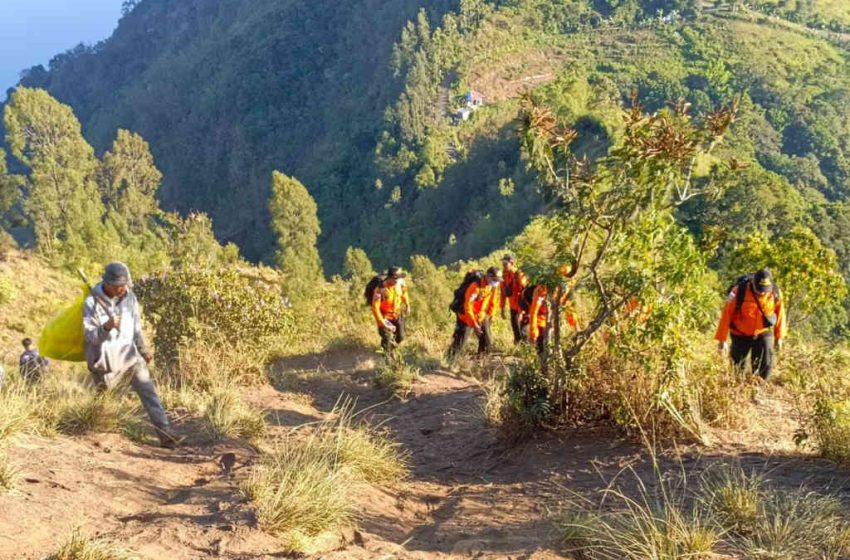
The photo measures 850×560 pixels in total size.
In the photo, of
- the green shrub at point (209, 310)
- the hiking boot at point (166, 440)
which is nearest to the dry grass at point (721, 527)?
the hiking boot at point (166, 440)

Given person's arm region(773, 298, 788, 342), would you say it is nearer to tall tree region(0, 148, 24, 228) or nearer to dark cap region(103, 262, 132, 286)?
dark cap region(103, 262, 132, 286)

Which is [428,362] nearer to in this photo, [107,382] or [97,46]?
[107,382]

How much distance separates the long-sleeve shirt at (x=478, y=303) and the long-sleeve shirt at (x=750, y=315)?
9.27 feet

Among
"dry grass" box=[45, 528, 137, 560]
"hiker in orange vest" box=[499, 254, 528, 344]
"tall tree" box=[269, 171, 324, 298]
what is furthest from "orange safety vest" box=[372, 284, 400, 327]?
"tall tree" box=[269, 171, 324, 298]

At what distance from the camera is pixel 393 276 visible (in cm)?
814

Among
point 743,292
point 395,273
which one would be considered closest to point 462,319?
point 395,273

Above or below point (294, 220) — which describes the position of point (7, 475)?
below

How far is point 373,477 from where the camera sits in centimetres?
425

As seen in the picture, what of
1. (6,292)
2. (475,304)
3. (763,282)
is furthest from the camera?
(6,292)

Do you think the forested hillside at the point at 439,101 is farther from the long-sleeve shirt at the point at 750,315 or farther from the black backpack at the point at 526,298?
the long-sleeve shirt at the point at 750,315

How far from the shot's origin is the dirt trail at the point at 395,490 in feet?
9.98

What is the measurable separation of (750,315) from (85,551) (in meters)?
5.63

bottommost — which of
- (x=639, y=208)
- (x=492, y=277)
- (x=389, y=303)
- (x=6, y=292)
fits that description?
(x=389, y=303)

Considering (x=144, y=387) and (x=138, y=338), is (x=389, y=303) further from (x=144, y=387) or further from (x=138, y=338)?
(x=144, y=387)
